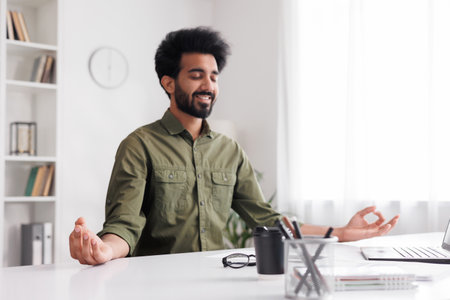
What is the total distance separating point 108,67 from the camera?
436 centimetres

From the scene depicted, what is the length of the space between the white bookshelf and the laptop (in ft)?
8.43

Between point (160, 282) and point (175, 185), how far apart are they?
2.66ft

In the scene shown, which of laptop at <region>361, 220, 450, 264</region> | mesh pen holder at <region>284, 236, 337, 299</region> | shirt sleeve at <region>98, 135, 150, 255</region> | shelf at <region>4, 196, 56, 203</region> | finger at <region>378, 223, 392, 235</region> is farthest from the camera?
shelf at <region>4, 196, 56, 203</region>

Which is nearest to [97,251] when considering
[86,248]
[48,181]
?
[86,248]

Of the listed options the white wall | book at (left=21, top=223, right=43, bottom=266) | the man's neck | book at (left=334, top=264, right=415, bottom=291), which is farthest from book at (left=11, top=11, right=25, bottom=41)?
book at (left=334, top=264, right=415, bottom=291)

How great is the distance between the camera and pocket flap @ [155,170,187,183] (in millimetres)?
1935

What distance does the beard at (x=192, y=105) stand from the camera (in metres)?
2.03

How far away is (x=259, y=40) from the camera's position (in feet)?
14.7

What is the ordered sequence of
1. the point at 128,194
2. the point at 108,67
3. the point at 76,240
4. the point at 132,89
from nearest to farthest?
1. the point at 76,240
2. the point at 128,194
3. the point at 108,67
4. the point at 132,89

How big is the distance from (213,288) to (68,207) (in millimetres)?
3243

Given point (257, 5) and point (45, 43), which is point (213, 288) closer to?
point (45, 43)

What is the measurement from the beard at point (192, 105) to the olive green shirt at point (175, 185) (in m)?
0.06

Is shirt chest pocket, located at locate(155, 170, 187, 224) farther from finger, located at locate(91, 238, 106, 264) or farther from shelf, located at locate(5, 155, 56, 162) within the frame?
shelf, located at locate(5, 155, 56, 162)

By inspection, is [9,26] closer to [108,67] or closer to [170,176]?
[108,67]
